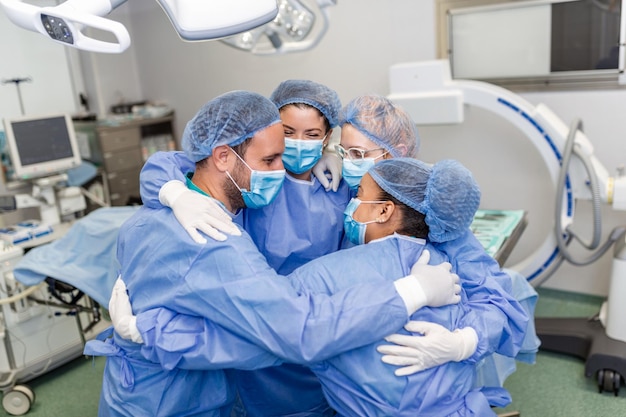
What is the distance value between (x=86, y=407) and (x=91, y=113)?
2372mm

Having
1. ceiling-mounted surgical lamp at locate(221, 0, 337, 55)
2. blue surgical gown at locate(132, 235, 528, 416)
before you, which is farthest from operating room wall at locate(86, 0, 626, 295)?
blue surgical gown at locate(132, 235, 528, 416)

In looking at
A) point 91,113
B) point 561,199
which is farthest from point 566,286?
point 91,113

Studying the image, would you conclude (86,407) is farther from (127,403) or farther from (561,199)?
(561,199)

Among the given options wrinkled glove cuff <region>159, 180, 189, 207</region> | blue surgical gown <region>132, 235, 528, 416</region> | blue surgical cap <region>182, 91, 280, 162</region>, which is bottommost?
blue surgical gown <region>132, 235, 528, 416</region>

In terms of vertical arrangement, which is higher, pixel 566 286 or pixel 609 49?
pixel 609 49

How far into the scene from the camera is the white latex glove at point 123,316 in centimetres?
125

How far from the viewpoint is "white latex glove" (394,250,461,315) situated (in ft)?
3.69

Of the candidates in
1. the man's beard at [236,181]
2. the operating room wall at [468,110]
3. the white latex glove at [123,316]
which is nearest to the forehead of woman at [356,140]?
the man's beard at [236,181]

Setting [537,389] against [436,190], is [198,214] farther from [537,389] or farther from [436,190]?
[537,389]

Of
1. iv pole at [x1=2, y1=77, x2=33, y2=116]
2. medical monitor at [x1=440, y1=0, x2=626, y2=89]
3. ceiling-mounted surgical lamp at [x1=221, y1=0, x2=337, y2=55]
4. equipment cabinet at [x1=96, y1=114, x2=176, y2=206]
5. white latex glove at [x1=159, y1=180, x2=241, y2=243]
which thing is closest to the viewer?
white latex glove at [x1=159, y1=180, x2=241, y2=243]

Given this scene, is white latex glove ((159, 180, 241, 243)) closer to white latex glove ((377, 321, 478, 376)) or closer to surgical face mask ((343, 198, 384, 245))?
surgical face mask ((343, 198, 384, 245))

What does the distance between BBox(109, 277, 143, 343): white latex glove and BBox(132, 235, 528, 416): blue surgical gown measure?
0.13 ft

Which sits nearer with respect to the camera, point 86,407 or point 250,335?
point 250,335

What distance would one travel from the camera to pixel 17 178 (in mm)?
3051
